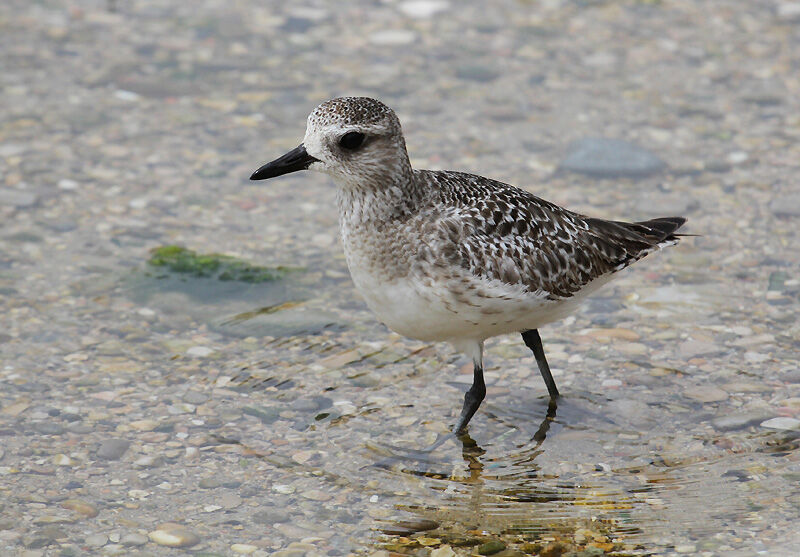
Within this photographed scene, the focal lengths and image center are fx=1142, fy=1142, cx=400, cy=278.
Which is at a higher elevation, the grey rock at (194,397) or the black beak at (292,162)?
the black beak at (292,162)

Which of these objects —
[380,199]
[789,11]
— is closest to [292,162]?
[380,199]

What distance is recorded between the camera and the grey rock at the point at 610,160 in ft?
33.0

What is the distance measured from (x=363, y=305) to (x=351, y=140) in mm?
2299

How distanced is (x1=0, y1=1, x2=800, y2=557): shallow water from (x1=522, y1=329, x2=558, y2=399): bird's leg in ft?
0.54

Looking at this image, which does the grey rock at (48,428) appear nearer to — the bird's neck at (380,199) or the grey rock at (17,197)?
the bird's neck at (380,199)

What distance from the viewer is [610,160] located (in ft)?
33.3

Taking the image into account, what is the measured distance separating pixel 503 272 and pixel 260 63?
6.22 m

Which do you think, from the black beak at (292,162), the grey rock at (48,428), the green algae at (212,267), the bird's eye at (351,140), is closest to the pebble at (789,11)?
the green algae at (212,267)

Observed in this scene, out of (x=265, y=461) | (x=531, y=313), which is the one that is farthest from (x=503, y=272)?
(x=265, y=461)

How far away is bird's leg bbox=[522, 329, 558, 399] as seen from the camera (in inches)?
281

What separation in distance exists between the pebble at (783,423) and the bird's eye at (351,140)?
297cm

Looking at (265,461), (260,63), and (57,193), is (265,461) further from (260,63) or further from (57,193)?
(260,63)

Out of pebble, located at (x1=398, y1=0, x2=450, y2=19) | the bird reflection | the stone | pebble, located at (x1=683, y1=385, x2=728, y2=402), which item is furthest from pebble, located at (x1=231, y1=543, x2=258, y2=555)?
pebble, located at (x1=398, y1=0, x2=450, y2=19)

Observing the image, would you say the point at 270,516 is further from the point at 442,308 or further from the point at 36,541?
the point at 442,308
